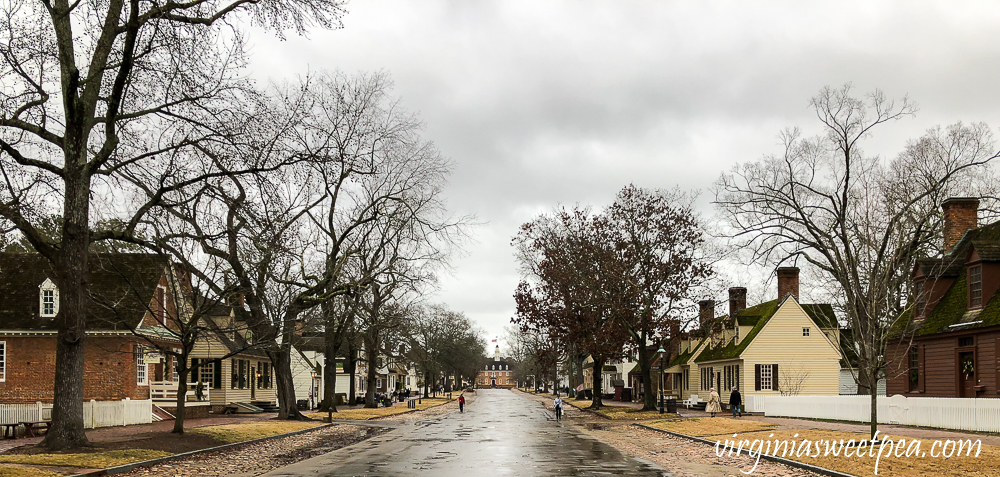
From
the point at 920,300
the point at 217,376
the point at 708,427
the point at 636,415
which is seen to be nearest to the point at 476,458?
the point at 708,427

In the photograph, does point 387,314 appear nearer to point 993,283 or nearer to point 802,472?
point 993,283

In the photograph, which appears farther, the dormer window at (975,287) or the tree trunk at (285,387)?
the tree trunk at (285,387)

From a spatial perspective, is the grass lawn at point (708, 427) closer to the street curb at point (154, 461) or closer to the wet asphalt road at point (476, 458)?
the wet asphalt road at point (476, 458)

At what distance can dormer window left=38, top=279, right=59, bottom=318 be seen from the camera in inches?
1371

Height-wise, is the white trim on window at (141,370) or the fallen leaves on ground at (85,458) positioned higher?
the white trim on window at (141,370)

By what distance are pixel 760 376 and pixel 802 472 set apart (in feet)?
113

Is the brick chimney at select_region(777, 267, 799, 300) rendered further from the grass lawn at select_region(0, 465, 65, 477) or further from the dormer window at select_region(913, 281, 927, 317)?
the grass lawn at select_region(0, 465, 65, 477)

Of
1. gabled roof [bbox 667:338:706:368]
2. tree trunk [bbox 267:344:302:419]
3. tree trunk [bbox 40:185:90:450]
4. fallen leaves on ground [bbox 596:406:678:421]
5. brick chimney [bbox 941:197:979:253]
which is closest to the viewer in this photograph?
tree trunk [bbox 40:185:90:450]

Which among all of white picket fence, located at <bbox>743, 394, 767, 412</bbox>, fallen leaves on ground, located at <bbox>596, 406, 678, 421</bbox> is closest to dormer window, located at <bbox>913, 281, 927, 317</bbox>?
white picket fence, located at <bbox>743, 394, 767, 412</bbox>

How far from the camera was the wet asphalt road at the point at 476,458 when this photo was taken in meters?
18.0

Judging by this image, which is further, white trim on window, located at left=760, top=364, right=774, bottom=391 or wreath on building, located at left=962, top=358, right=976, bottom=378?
white trim on window, located at left=760, top=364, right=774, bottom=391

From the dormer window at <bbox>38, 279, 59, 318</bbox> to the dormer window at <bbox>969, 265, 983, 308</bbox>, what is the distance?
36569 millimetres

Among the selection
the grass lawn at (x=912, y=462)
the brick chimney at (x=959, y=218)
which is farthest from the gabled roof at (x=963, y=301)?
the grass lawn at (x=912, y=462)

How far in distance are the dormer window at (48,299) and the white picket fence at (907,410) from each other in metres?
33.2
